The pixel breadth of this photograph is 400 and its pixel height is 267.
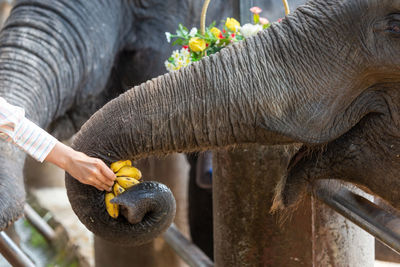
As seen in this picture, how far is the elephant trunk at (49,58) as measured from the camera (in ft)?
9.79

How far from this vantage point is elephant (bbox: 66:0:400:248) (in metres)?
1.96

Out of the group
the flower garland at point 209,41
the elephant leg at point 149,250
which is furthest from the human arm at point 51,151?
the elephant leg at point 149,250

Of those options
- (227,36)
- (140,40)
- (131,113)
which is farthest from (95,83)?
(131,113)

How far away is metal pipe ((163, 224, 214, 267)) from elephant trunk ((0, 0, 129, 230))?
708 millimetres

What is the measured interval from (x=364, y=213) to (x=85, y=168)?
76 cm

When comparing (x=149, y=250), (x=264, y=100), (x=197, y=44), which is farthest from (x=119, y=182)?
(x=149, y=250)

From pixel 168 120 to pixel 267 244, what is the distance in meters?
0.77

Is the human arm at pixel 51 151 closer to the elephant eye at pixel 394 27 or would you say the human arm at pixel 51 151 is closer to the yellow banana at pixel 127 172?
the yellow banana at pixel 127 172

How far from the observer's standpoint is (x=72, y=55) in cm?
344

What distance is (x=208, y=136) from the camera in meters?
1.99

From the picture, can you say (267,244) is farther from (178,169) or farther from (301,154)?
(178,169)

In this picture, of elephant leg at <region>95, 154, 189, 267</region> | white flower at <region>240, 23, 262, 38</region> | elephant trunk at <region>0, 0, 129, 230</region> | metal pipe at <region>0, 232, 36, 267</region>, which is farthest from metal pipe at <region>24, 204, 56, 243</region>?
white flower at <region>240, 23, 262, 38</region>

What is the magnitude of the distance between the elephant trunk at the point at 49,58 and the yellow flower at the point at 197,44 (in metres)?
0.85

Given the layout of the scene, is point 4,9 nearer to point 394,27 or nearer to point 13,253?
point 13,253
